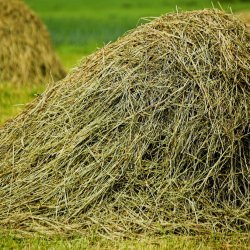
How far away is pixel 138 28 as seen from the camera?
788cm

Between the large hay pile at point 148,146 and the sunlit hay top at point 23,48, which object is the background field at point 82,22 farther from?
the large hay pile at point 148,146

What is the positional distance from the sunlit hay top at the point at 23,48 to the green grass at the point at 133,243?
7.87m

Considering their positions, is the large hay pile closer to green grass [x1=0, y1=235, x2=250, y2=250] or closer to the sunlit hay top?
green grass [x1=0, y1=235, x2=250, y2=250]

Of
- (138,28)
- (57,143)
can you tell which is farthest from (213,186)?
(138,28)

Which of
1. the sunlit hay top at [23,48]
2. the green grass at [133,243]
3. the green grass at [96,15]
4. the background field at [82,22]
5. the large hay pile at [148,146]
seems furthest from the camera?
the green grass at [96,15]

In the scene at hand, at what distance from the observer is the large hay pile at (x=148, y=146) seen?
655 cm

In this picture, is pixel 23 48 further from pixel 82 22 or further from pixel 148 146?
pixel 82 22

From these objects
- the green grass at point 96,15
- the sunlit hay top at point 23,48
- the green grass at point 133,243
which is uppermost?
the green grass at point 133,243

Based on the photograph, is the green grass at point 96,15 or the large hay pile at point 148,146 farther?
the green grass at point 96,15

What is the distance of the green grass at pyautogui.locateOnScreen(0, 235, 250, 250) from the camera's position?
5.96 meters

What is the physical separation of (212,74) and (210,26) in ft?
1.86

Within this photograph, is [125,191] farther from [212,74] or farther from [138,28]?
[138,28]

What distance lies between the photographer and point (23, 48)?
1422 centimetres

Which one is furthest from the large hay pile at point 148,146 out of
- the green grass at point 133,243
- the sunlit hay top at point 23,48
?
the sunlit hay top at point 23,48
